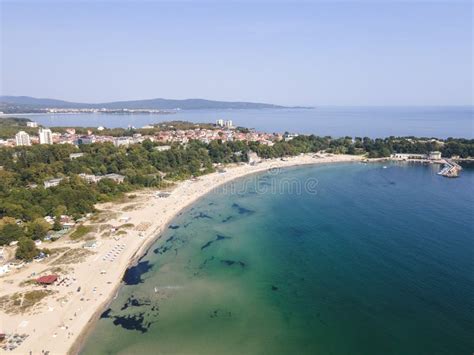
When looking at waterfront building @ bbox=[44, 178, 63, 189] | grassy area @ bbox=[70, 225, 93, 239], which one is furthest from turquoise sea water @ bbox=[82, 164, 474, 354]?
waterfront building @ bbox=[44, 178, 63, 189]

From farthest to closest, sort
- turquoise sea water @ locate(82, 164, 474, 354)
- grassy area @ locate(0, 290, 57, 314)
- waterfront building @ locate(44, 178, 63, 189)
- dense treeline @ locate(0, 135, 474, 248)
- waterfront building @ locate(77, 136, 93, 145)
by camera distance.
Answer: waterfront building @ locate(77, 136, 93, 145) → waterfront building @ locate(44, 178, 63, 189) → dense treeline @ locate(0, 135, 474, 248) → grassy area @ locate(0, 290, 57, 314) → turquoise sea water @ locate(82, 164, 474, 354)

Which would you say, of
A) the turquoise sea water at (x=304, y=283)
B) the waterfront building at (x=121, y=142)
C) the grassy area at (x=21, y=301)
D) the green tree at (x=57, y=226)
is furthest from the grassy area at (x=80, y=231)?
the waterfront building at (x=121, y=142)

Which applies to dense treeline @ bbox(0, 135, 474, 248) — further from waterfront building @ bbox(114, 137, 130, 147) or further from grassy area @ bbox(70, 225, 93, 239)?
waterfront building @ bbox(114, 137, 130, 147)

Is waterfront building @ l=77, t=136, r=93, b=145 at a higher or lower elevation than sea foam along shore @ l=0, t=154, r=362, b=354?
higher

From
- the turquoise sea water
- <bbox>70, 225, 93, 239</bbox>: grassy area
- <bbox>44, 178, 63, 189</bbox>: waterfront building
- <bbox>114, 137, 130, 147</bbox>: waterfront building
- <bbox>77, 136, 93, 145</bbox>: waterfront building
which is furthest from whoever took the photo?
<bbox>77, 136, 93, 145</bbox>: waterfront building

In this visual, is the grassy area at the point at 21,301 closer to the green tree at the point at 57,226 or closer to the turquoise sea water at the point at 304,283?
the turquoise sea water at the point at 304,283

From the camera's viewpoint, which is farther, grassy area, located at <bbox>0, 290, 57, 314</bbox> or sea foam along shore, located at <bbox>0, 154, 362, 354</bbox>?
grassy area, located at <bbox>0, 290, 57, 314</bbox>

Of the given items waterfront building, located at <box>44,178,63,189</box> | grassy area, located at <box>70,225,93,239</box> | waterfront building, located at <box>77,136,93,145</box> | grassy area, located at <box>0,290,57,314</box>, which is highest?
waterfront building, located at <box>77,136,93,145</box>

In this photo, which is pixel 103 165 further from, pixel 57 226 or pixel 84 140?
pixel 84 140
